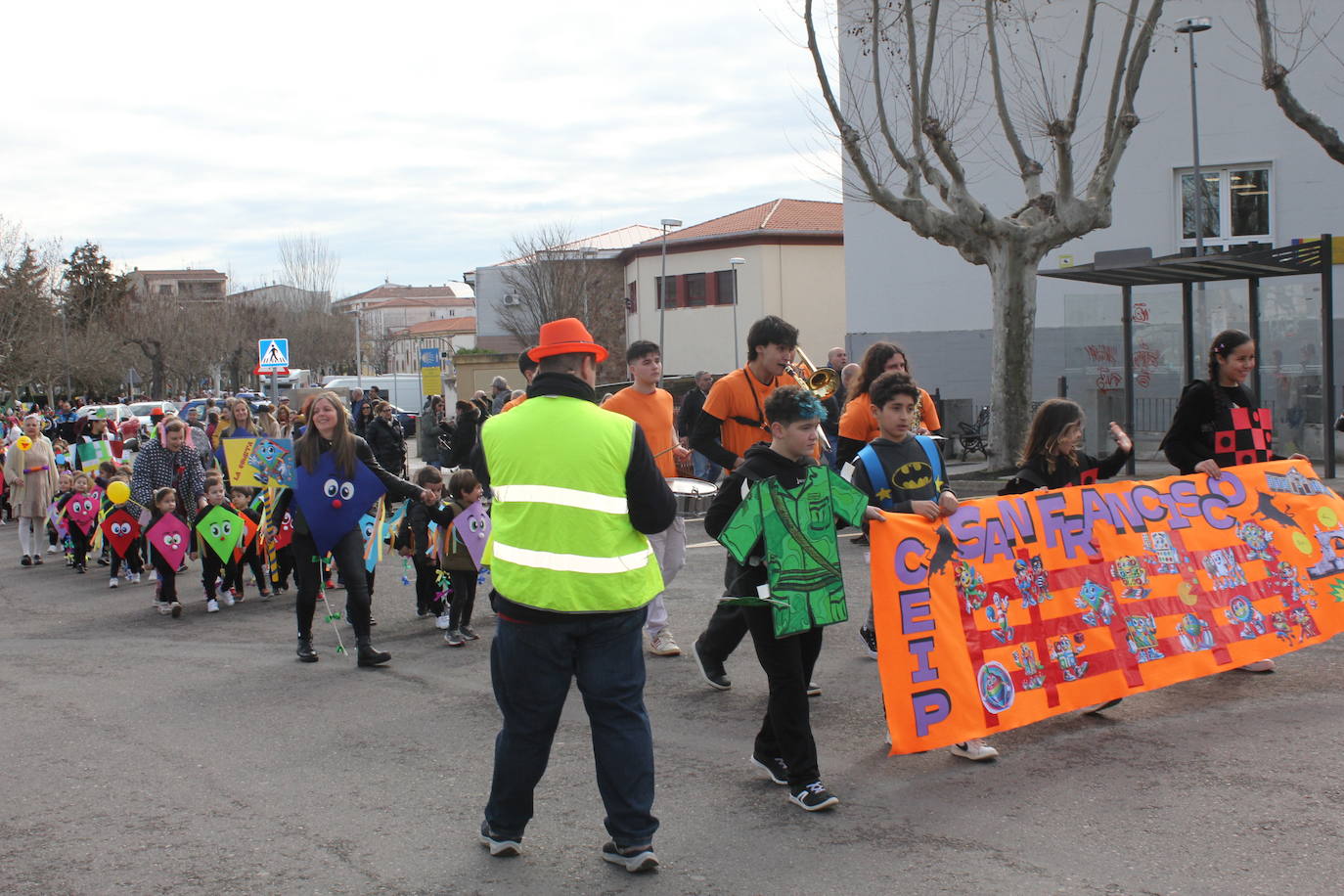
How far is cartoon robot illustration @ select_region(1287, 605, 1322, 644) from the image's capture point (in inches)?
259

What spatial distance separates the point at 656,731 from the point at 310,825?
5.94ft

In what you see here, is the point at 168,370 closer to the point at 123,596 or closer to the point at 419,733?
the point at 123,596

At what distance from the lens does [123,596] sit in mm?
12055

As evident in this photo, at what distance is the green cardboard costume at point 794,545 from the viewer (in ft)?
16.1

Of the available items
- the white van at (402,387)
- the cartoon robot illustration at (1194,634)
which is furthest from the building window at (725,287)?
the cartoon robot illustration at (1194,634)

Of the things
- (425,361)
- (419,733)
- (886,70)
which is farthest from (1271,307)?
(425,361)

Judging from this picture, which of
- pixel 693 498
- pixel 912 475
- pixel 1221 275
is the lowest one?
pixel 693 498

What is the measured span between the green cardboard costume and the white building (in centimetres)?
1372

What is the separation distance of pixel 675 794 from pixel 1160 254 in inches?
896

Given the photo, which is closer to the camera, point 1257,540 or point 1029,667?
point 1029,667

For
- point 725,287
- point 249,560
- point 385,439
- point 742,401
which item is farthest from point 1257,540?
point 725,287

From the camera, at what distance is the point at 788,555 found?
496cm

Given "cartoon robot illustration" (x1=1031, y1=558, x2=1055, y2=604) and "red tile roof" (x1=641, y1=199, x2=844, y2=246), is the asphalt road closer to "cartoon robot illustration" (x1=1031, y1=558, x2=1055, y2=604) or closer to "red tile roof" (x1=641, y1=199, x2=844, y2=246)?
"cartoon robot illustration" (x1=1031, y1=558, x2=1055, y2=604)

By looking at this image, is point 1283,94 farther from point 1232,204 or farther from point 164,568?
point 164,568
